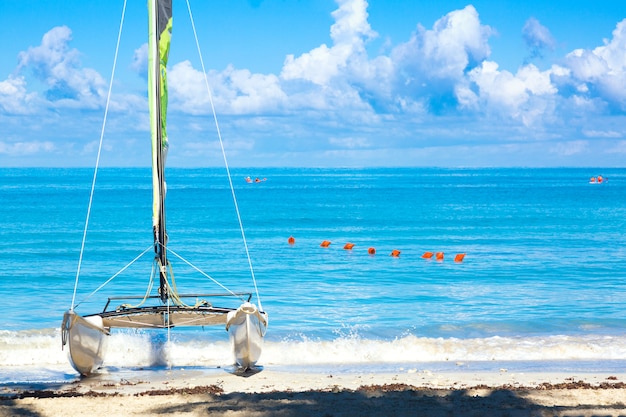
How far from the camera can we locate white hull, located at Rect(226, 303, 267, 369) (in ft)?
46.5

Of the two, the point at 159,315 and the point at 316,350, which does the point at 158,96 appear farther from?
the point at 316,350

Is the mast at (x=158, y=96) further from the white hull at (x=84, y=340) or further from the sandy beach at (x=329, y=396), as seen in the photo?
the sandy beach at (x=329, y=396)

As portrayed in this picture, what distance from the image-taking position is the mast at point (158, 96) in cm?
1453

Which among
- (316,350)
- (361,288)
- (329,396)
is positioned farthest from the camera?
(361,288)

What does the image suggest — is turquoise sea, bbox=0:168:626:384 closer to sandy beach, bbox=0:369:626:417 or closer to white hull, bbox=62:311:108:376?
white hull, bbox=62:311:108:376

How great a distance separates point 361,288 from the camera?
87.8 feet

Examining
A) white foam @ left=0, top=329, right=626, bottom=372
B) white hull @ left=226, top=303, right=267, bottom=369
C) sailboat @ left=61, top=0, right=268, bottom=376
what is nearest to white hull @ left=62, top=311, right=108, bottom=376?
sailboat @ left=61, top=0, right=268, bottom=376

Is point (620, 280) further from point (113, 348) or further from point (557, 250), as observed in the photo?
point (113, 348)

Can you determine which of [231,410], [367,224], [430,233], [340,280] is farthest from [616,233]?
[231,410]

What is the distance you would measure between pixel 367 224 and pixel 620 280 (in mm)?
26141

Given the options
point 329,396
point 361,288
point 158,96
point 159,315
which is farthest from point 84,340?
point 361,288

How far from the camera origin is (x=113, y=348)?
1705 cm

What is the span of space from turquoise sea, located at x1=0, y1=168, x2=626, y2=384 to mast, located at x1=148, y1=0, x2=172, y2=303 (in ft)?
10.3

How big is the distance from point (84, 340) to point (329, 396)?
482cm
